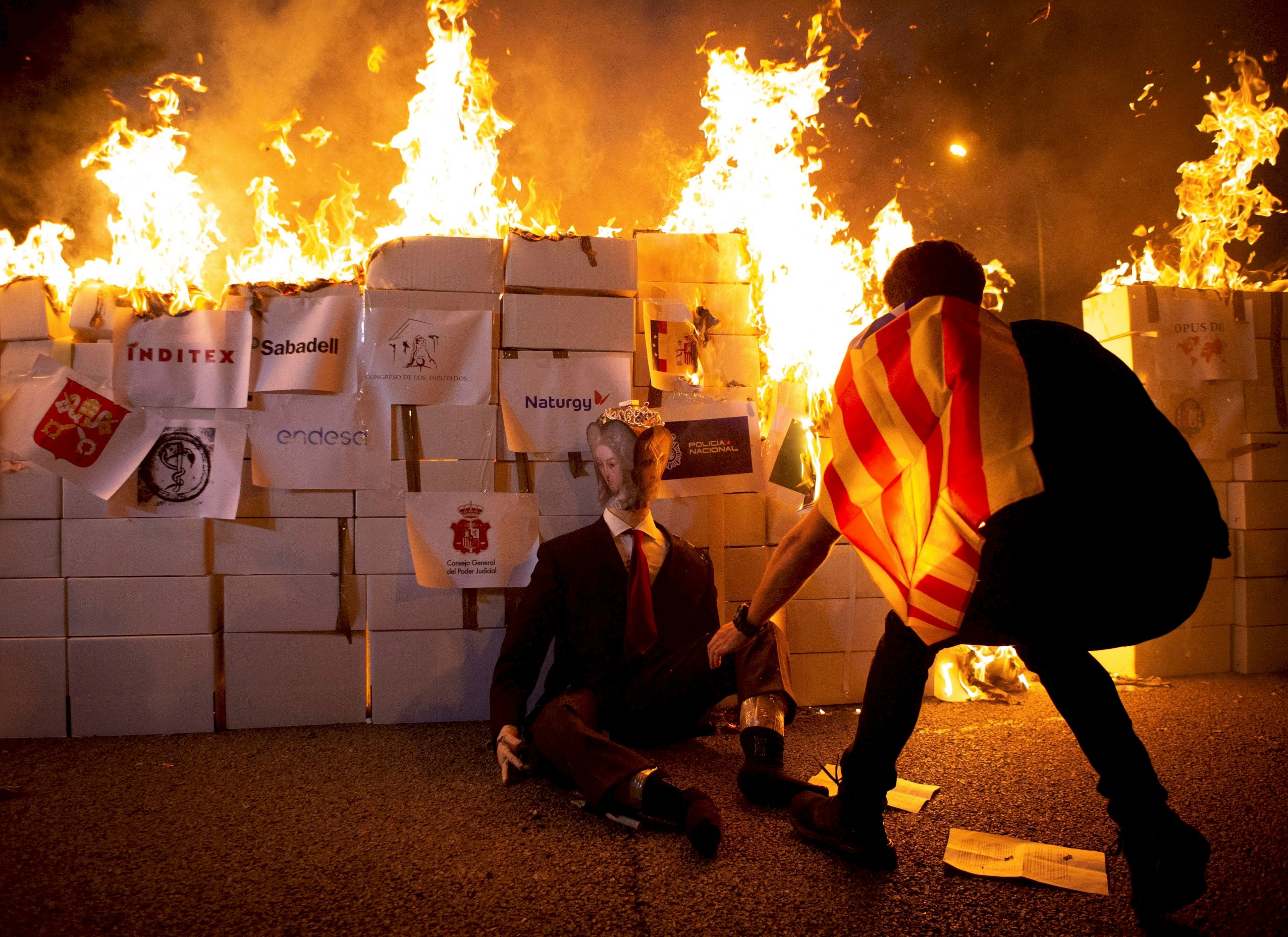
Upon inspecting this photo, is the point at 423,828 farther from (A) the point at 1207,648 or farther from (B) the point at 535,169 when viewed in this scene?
(B) the point at 535,169

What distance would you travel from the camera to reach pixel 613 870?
2422mm

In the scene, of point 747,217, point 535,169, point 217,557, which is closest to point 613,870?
point 217,557

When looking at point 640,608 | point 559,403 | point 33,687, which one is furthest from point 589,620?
point 33,687

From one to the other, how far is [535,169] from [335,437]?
5165 mm

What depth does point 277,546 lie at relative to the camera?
3.96 metres

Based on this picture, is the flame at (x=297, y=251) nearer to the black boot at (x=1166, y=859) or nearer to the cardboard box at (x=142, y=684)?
the cardboard box at (x=142, y=684)

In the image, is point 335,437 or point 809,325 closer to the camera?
point 335,437

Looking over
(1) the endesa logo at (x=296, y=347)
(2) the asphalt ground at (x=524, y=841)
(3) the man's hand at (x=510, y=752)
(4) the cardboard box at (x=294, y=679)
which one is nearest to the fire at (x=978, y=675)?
(2) the asphalt ground at (x=524, y=841)

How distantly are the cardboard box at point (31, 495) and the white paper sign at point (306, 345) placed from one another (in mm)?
1084

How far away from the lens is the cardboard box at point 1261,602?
15.5 ft

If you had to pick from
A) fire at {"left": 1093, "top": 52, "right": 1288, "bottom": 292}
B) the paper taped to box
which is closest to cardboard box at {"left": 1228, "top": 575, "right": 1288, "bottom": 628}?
fire at {"left": 1093, "top": 52, "right": 1288, "bottom": 292}

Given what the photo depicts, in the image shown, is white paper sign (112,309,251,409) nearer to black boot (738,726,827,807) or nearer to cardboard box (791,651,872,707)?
black boot (738,726,827,807)

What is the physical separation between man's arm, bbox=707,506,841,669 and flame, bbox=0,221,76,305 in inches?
154

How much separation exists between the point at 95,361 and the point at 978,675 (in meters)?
4.99
